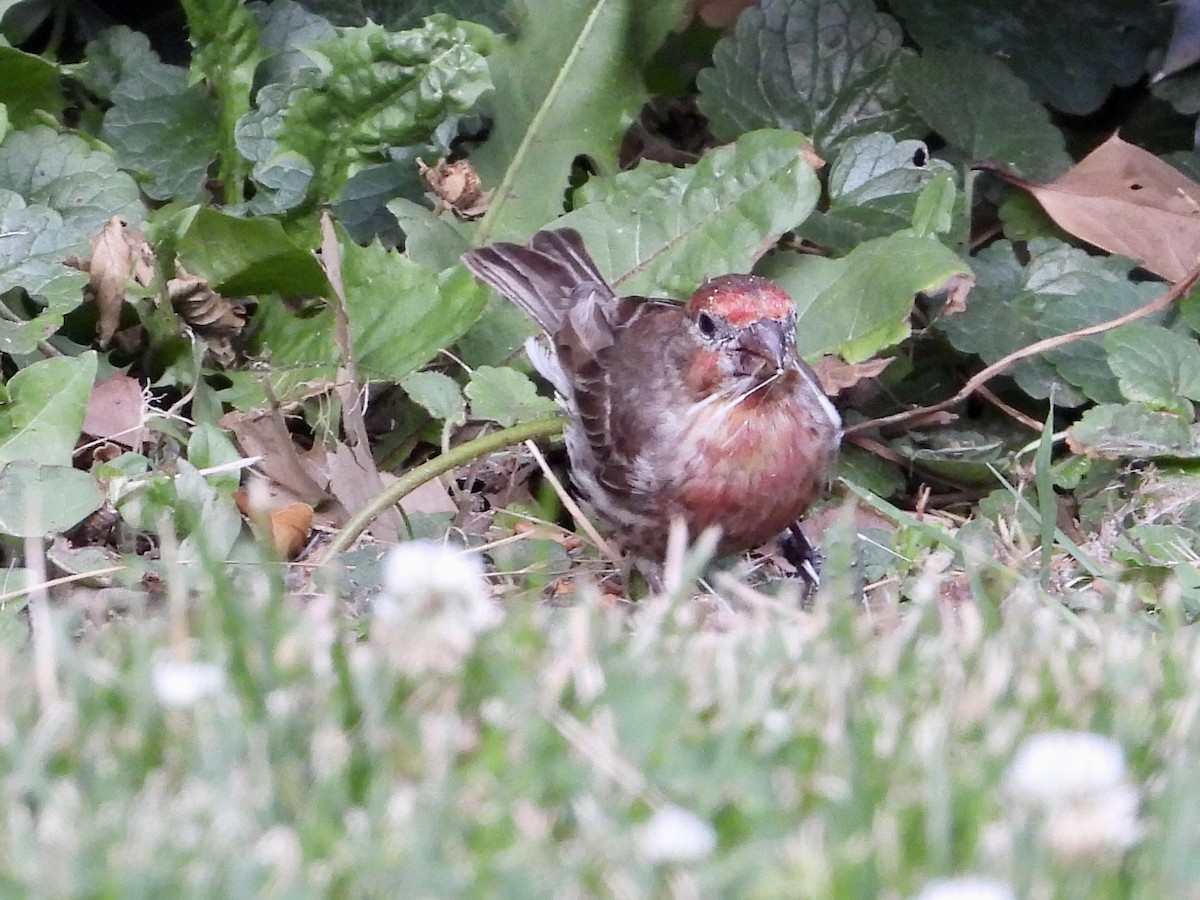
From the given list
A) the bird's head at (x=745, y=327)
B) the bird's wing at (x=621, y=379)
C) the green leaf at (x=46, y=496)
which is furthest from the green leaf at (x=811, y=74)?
the green leaf at (x=46, y=496)

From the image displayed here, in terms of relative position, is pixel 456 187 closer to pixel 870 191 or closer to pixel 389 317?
pixel 389 317

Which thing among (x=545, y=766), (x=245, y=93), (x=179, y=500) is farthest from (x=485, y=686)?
(x=245, y=93)

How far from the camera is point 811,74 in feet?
16.2

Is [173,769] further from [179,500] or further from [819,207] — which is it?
[819,207]

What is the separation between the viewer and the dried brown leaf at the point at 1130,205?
4.58 meters

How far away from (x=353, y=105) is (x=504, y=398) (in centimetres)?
110

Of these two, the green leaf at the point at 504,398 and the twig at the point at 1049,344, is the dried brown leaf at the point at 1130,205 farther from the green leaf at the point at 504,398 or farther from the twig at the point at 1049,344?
the green leaf at the point at 504,398

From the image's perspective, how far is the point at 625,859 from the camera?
4.79 feet

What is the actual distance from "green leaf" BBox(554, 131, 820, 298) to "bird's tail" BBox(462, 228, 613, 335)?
16 cm

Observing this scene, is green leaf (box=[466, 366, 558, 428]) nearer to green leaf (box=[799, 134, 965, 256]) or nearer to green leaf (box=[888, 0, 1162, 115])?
green leaf (box=[799, 134, 965, 256])

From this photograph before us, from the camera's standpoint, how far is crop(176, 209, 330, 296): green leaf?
166 inches

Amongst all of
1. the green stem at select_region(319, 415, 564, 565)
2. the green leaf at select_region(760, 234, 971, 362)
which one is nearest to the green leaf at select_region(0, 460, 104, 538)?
the green stem at select_region(319, 415, 564, 565)

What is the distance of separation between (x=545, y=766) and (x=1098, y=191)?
12.0 feet

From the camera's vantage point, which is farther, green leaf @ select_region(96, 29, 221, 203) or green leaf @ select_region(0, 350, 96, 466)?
green leaf @ select_region(96, 29, 221, 203)
